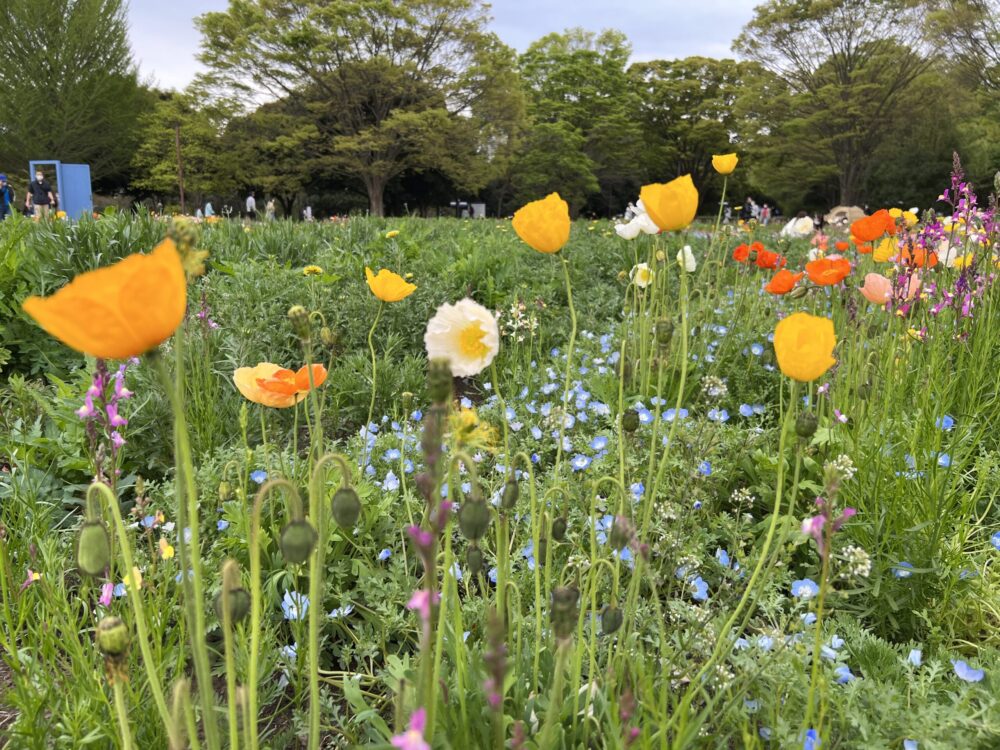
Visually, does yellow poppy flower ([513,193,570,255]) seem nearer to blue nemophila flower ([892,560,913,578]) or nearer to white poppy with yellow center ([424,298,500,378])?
white poppy with yellow center ([424,298,500,378])

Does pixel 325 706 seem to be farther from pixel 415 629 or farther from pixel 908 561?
pixel 908 561

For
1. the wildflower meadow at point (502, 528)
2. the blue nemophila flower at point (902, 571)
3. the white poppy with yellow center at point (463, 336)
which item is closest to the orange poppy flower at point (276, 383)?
the wildflower meadow at point (502, 528)

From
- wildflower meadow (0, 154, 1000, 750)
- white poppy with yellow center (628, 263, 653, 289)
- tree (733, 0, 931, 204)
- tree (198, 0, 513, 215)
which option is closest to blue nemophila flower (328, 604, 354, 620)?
wildflower meadow (0, 154, 1000, 750)

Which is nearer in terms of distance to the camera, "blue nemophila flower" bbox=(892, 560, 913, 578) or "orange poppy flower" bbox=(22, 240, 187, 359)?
"orange poppy flower" bbox=(22, 240, 187, 359)

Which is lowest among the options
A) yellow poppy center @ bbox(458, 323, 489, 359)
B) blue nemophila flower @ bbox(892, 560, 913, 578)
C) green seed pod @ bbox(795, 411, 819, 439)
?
blue nemophila flower @ bbox(892, 560, 913, 578)

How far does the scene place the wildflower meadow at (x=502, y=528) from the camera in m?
0.73

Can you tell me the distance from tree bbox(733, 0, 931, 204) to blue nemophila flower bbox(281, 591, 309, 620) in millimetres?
26328

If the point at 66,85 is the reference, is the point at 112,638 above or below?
below

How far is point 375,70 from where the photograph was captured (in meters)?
23.1

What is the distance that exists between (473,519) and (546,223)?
21.6 inches

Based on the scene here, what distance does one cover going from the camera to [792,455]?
2.12 m

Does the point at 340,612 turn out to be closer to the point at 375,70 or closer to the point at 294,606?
the point at 294,606

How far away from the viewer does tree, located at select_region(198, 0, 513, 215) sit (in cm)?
2294

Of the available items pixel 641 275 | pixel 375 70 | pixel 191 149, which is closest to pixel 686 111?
pixel 375 70
